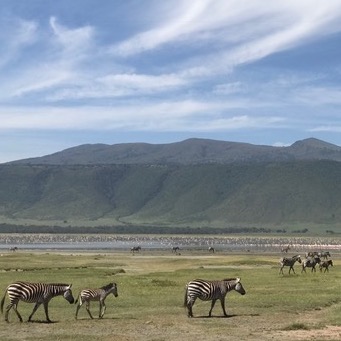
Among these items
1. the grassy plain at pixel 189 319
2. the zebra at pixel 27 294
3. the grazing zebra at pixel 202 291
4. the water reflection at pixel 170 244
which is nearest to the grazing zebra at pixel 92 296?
the grassy plain at pixel 189 319

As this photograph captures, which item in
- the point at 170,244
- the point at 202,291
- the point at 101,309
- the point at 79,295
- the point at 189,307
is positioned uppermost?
the point at 202,291

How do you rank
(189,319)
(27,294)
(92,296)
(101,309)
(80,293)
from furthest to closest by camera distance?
(101,309) → (80,293) → (92,296) → (189,319) → (27,294)

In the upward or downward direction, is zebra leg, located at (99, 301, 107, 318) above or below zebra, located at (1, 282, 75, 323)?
below

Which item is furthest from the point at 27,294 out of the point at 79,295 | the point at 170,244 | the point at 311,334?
the point at 170,244

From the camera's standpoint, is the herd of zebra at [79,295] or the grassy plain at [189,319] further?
the herd of zebra at [79,295]

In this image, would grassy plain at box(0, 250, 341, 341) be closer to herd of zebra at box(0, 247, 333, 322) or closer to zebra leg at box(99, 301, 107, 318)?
zebra leg at box(99, 301, 107, 318)

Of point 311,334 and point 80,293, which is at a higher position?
point 80,293

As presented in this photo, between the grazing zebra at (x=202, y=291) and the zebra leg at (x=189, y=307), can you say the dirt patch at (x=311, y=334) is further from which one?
the zebra leg at (x=189, y=307)

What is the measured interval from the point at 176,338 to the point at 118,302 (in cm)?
1015

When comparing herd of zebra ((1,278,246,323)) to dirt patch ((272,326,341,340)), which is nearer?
dirt patch ((272,326,341,340))

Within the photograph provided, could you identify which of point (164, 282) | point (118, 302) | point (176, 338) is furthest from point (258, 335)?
point (164, 282)

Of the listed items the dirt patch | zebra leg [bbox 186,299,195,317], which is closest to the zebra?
zebra leg [bbox 186,299,195,317]

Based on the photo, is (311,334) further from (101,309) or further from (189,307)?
(101,309)

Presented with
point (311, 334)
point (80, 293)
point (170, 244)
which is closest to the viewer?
point (311, 334)
